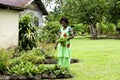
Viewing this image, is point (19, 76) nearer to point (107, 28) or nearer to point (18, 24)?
point (18, 24)

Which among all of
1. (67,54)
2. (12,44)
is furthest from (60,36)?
(12,44)

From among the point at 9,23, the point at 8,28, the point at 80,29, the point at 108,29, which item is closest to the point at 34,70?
the point at 8,28

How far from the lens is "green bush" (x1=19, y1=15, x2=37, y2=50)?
701 inches

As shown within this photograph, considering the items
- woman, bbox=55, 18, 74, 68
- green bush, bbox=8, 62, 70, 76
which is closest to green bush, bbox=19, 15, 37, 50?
woman, bbox=55, 18, 74, 68

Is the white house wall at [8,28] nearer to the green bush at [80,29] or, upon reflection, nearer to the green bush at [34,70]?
the green bush at [34,70]

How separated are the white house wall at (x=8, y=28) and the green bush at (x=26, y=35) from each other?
572 millimetres

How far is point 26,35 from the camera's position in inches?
702

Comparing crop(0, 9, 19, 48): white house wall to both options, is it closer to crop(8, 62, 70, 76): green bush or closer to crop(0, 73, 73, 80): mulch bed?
crop(8, 62, 70, 76): green bush

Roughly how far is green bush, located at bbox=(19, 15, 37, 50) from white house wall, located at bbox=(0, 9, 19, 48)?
57 centimetres

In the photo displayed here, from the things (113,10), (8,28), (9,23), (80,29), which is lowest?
A: (80,29)

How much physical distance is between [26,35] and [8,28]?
145 centimetres

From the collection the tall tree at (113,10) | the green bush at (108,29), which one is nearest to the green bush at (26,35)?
the tall tree at (113,10)

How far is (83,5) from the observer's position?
38.9m

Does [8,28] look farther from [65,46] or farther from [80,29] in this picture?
[80,29]
